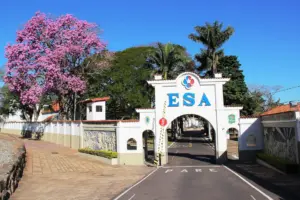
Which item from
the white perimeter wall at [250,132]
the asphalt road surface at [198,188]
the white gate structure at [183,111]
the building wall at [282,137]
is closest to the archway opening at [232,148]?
the white perimeter wall at [250,132]

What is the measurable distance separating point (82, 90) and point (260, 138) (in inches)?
870

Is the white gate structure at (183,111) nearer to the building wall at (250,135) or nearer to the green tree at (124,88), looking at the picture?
the building wall at (250,135)

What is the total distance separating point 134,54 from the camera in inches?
2447

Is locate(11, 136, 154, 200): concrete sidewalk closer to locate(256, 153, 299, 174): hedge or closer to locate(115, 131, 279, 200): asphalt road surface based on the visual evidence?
locate(115, 131, 279, 200): asphalt road surface

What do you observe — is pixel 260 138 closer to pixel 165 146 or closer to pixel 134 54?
pixel 165 146

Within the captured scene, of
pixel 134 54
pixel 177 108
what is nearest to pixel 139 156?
pixel 177 108

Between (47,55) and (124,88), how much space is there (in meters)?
14.8

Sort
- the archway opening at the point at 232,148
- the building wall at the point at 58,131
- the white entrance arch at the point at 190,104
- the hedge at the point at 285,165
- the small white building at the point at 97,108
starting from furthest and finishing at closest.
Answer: the small white building at the point at 97,108, the building wall at the point at 58,131, the archway opening at the point at 232,148, the white entrance arch at the point at 190,104, the hedge at the point at 285,165

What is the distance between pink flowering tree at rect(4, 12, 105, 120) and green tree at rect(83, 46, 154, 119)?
7.23 meters

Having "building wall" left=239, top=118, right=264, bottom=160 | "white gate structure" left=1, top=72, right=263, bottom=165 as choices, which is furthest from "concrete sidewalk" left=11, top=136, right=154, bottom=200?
"building wall" left=239, top=118, right=264, bottom=160

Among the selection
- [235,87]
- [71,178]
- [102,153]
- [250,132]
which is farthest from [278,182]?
[235,87]

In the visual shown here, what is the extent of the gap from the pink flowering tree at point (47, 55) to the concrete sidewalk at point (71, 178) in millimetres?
10246

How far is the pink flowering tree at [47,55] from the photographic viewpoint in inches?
1537

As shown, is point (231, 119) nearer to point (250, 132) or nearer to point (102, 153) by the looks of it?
point (250, 132)
